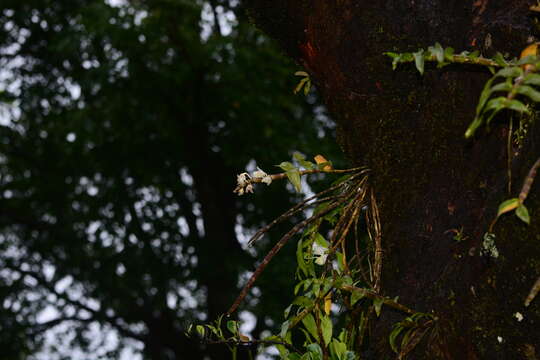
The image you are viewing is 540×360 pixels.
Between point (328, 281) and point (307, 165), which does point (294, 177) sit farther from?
point (328, 281)

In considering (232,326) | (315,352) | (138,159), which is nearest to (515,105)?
(315,352)

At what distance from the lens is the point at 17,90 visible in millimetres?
9219

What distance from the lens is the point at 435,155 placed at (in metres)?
1.51

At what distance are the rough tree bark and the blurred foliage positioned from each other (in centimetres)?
574

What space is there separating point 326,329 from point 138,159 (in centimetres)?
707

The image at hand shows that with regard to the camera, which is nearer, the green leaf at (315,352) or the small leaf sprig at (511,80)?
the small leaf sprig at (511,80)

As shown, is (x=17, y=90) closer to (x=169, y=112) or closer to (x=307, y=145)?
(x=169, y=112)

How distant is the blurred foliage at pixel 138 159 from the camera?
8078 mm

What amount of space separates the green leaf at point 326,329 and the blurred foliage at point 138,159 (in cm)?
568

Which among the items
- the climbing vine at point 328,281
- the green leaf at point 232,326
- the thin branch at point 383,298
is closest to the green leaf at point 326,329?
the climbing vine at point 328,281

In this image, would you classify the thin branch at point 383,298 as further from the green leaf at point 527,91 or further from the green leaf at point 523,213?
the green leaf at point 527,91

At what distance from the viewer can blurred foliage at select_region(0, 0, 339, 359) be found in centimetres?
808

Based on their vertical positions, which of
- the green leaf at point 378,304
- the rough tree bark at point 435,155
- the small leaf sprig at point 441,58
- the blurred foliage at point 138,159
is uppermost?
the small leaf sprig at point 441,58

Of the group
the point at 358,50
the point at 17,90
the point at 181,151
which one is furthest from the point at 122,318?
the point at 358,50
